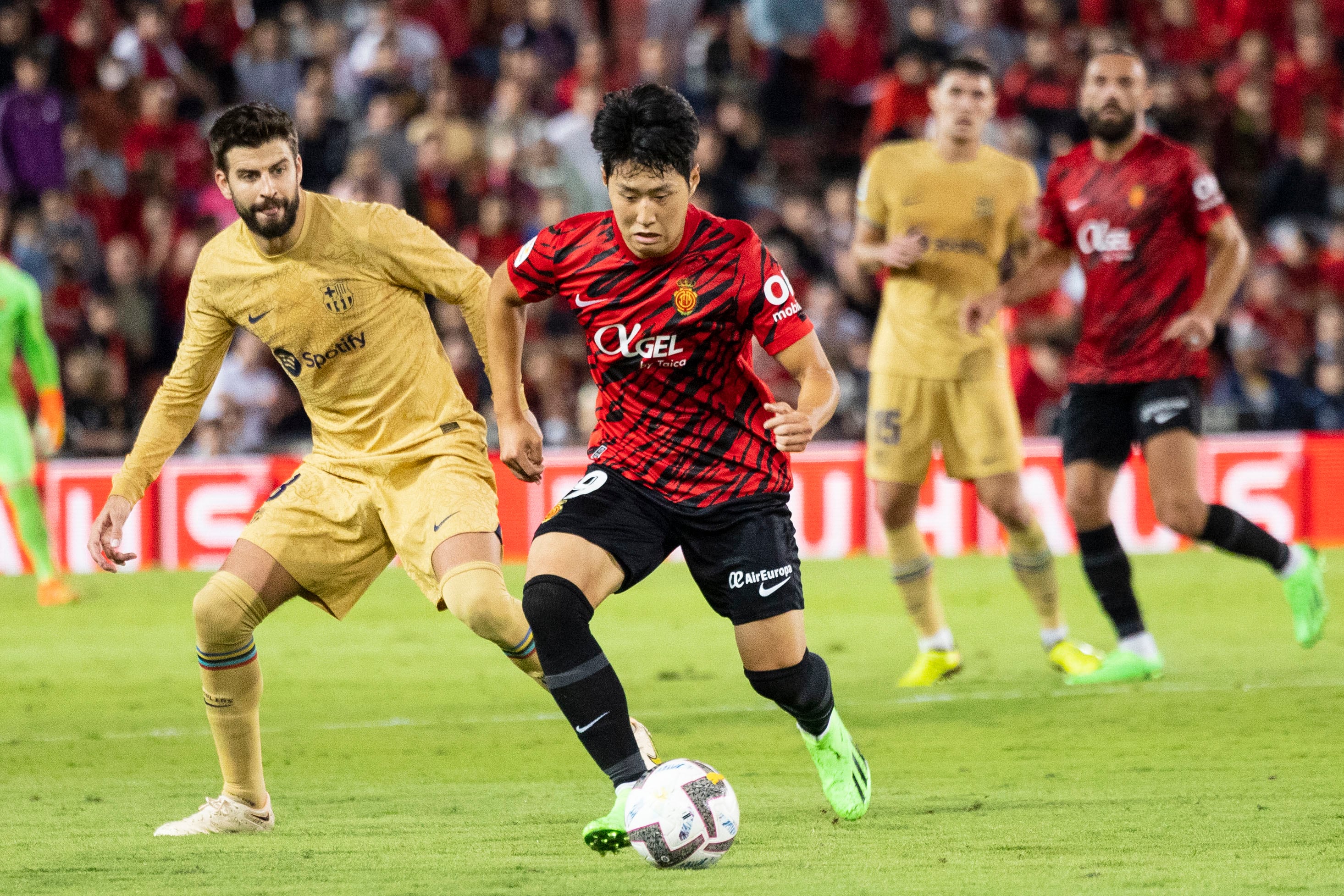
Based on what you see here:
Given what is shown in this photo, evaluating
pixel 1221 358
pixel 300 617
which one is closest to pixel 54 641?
pixel 300 617

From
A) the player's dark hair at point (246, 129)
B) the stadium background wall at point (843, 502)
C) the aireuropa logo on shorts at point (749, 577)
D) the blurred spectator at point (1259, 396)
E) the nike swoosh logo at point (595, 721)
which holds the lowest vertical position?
the stadium background wall at point (843, 502)

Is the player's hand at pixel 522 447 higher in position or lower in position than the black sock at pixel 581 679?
higher

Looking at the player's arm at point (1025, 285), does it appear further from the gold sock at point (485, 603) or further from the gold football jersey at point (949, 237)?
the gold sock at point (485, 603)

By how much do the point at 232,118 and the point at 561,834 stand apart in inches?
88.1

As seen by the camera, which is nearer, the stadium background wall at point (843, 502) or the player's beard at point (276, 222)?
the player's beard at point (276, 222)

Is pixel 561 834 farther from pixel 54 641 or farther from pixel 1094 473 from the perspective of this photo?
pixel 54 641

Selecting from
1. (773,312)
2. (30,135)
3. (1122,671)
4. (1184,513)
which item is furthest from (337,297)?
(30,135)

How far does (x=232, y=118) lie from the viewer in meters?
5.29

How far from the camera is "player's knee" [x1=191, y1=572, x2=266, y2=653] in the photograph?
5.23 meters

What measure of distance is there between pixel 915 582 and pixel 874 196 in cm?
173

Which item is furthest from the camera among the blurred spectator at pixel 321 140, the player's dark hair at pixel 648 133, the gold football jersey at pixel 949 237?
the blurred spectator at pixel 321 140

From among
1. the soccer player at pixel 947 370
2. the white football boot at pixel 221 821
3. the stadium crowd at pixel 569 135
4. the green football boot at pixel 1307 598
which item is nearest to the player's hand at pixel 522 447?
the white football boot at pixel 221 821

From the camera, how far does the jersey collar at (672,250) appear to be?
4.94 metres

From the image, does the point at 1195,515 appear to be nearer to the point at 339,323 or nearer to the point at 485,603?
the point at 485,603
